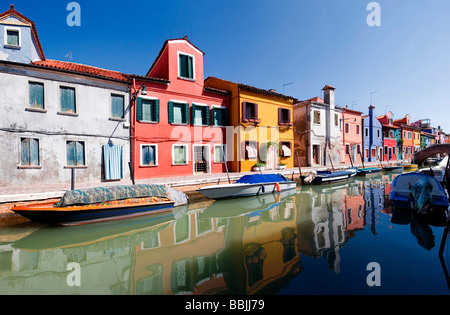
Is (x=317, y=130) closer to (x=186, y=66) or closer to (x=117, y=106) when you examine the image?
(x=186, y=66)

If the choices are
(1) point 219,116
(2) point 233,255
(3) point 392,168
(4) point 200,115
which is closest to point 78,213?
(2) point 233,255

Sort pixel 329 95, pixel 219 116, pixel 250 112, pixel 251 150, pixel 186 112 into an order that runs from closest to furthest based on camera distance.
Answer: pixel 186 112
pixel 219 116
pixel 251 150
pixel 250 112
pixel 329 95

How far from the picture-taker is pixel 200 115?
1588 cm

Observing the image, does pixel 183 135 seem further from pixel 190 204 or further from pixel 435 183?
pixel 435 183

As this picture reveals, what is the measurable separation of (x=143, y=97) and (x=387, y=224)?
14.1 m

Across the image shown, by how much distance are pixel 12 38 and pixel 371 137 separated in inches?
1534

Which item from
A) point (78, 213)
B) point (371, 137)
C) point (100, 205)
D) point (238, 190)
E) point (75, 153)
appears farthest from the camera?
point (371, 137)

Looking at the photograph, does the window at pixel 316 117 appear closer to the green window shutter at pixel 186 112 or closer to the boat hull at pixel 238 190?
the boat hull at pixel 238 190

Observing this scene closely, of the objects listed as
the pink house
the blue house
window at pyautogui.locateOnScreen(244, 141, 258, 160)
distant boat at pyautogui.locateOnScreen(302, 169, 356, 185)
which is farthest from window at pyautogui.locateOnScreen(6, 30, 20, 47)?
the blue house

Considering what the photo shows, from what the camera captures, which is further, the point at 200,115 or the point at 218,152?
the point at 218,152

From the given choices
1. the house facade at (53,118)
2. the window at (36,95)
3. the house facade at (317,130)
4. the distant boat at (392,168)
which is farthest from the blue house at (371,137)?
the window at (36,95)

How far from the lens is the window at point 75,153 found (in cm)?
1125

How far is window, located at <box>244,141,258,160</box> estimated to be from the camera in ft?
57.2
